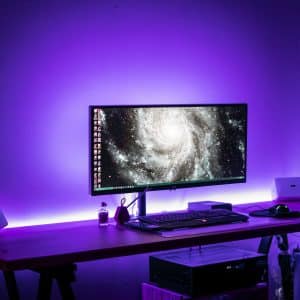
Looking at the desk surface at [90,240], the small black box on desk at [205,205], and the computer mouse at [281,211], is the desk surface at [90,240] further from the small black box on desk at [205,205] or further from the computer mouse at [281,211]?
the small black box on desk at [205,205]

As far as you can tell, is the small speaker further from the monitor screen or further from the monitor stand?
→ the monitor stand

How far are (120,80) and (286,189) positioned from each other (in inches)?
45.6

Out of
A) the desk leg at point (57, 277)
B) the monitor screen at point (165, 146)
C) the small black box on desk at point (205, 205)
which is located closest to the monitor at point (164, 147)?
the monitor screen at point (165, 146)

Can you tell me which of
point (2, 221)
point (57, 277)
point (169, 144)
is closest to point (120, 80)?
point (169, 144)

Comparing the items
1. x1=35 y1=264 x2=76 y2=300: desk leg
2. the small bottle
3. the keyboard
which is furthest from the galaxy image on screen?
x1=35 y1=264 x2=76 y2=300: desk leg

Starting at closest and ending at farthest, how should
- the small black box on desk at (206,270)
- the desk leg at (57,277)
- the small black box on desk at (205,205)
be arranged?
the desk leg at (57,277) < the small black box on desk at (206,270) < the small black box on desk at (205,205)

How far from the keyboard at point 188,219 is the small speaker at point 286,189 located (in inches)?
26.7

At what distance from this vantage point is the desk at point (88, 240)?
275 centimetres

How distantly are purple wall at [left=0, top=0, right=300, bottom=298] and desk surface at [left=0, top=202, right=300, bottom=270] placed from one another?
301mm

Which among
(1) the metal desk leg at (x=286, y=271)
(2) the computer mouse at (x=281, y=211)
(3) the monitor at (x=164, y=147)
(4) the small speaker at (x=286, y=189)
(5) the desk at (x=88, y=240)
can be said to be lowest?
(1) the metal desk leg at (x=286, y=271)

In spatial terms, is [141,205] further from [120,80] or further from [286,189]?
[286,189]

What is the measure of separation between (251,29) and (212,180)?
1.05m

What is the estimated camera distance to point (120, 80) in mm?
3865

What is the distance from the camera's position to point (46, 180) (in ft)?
12.0
